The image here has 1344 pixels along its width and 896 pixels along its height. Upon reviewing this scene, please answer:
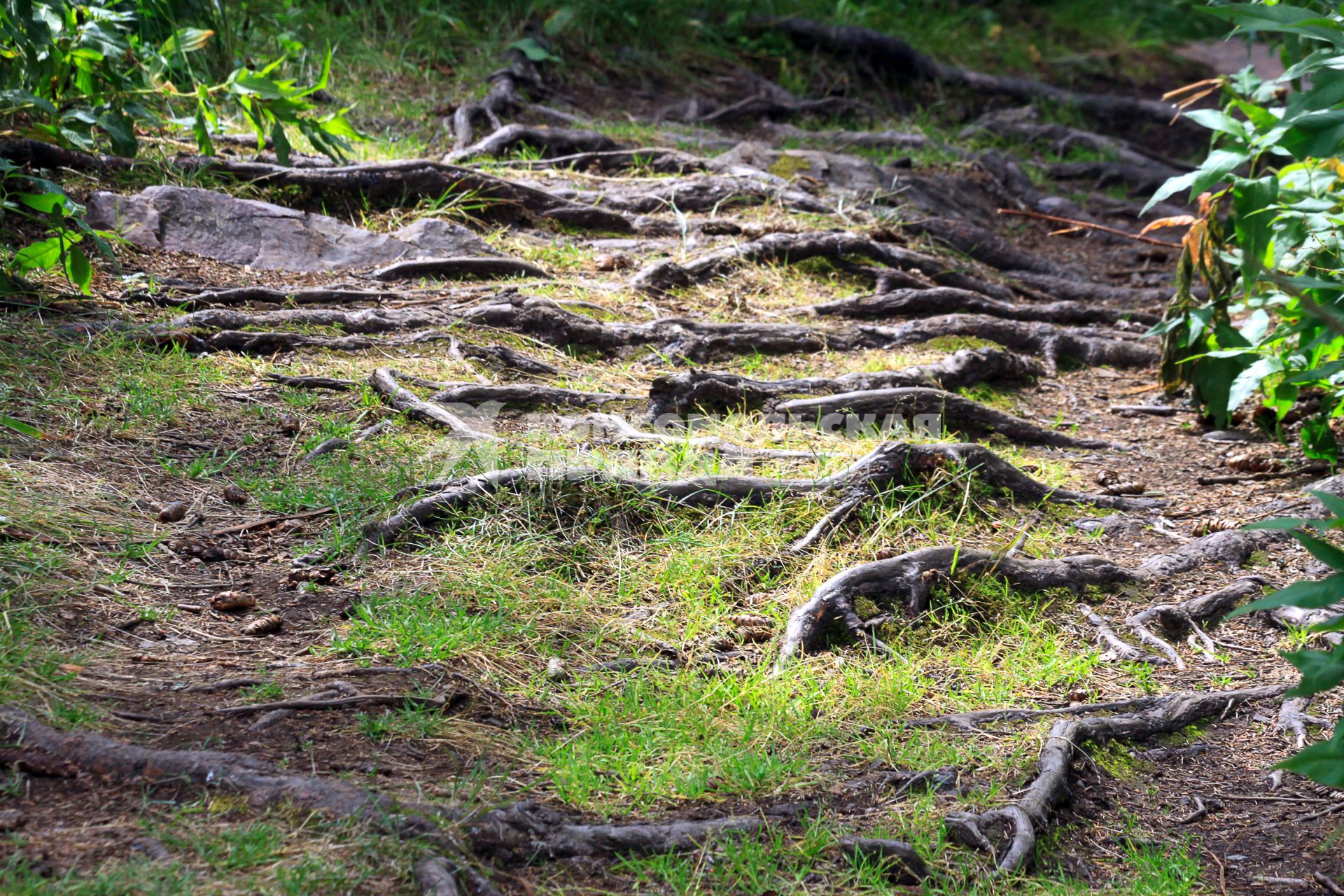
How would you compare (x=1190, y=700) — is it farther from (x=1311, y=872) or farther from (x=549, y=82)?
(x=549, y=82)

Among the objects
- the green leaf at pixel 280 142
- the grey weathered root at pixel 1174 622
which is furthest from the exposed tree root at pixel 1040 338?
the green leaf at pixel 280 142

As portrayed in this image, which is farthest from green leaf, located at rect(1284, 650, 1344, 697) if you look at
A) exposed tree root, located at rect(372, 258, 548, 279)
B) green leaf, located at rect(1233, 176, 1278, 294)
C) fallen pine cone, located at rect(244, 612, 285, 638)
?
exposed tree root, located at rect(372, 258, 548, 279)

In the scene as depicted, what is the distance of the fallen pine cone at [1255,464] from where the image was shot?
14.3 ft

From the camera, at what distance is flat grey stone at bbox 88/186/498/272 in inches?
187

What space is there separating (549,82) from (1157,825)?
6.94 m

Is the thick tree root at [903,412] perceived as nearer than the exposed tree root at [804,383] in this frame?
No

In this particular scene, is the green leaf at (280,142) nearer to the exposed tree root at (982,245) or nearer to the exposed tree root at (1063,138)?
the exposed tree root at (982,245)

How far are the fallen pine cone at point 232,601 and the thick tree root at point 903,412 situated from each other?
223 centimetres

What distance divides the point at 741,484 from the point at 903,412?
1136 mm

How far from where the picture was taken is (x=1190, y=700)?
290cm

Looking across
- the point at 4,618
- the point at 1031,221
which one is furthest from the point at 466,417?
the point at 1031,221

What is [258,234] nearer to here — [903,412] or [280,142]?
[280,142]

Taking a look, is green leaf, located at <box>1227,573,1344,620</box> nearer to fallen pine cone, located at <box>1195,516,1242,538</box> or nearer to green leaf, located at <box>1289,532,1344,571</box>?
green leaf, located at <box>1289,532,1344,571</box>

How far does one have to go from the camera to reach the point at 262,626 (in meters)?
2.70
